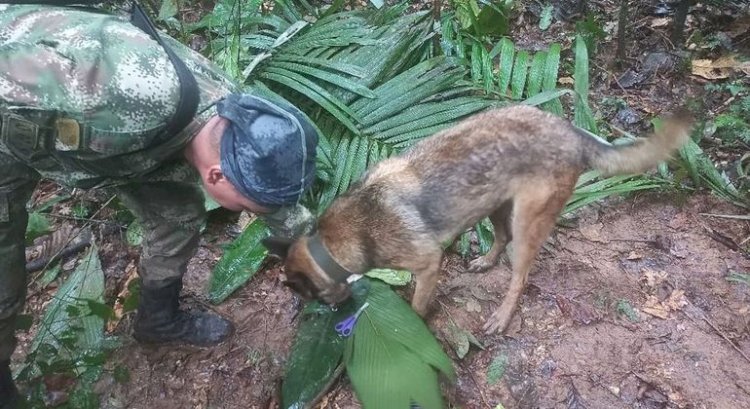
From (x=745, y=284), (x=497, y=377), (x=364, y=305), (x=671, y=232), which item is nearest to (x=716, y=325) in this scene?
(x=745, y=284)

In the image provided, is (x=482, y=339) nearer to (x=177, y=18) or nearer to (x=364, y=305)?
(x=364, y=305)

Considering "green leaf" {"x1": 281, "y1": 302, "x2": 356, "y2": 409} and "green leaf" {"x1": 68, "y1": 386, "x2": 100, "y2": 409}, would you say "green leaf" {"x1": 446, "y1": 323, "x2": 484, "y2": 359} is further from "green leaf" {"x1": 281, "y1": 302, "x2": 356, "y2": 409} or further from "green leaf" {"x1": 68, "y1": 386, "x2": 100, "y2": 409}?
"green leaf" {"x1": 68, "y1": 386, "x2": 100, "y2": 409}

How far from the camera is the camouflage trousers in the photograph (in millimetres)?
2646

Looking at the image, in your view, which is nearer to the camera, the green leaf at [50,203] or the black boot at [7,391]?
the black boot at [7,391]

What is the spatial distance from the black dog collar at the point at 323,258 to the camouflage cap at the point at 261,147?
79cm

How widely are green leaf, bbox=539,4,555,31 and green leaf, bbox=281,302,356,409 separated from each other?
4319 mm

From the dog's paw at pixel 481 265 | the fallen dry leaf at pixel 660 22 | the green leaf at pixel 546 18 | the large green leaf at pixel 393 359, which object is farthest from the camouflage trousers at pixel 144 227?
the fallen dry leaf at pixel 660 22

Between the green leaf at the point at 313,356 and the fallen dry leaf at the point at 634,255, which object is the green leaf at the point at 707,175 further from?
the green leaf at the point at 313,356

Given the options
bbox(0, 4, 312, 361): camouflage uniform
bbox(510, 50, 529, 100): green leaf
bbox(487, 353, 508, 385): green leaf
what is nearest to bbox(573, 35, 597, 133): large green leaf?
bbox(510, 50, 529, 100): green leaf

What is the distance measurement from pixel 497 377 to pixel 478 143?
1365mm

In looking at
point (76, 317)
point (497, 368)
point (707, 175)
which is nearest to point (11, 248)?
point (76, 317)

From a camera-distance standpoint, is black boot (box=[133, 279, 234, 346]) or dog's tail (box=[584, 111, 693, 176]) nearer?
dog's tail (box=[584, 111, 693, 176])

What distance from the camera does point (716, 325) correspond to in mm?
3674

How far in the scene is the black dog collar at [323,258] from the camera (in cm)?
320
